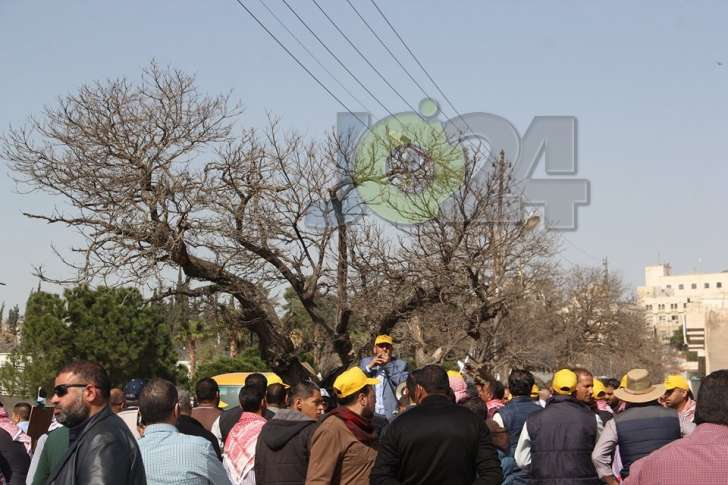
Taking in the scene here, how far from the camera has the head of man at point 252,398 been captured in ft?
28.1

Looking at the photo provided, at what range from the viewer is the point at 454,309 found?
2234cm

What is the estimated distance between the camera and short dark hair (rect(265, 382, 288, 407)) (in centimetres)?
910

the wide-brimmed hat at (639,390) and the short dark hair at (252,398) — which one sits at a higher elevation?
the wide-brimmed hat at (639,390)

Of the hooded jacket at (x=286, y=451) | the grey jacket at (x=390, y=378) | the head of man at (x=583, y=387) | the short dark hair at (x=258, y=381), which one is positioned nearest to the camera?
the hooded jacket at (x=286, y=451)

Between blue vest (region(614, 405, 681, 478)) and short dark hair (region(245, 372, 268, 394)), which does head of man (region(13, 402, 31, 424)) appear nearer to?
short dark hair (region(245, 372, 268, 394))

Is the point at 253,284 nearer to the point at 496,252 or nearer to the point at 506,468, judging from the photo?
the point at 496,252

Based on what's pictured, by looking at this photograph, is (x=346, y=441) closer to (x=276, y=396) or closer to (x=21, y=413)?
(x=276, y=396)

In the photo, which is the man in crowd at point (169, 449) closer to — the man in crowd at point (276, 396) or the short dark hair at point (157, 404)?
the short dark hair at point (157, 404)

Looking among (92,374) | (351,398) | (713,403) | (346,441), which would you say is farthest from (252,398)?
(713,403)

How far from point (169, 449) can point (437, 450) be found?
144 cm

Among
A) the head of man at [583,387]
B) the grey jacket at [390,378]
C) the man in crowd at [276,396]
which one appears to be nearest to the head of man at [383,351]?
the grey jacket at [390,378]

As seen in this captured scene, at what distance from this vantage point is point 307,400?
7.80 metres

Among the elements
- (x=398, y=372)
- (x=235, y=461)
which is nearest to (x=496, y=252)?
(x=398, y=372)

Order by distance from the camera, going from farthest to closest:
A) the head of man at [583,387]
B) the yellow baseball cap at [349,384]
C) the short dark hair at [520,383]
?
the head of man at [583,387] < the short dark hair at [520,383] < the yellow baseball cap at [349,384]
